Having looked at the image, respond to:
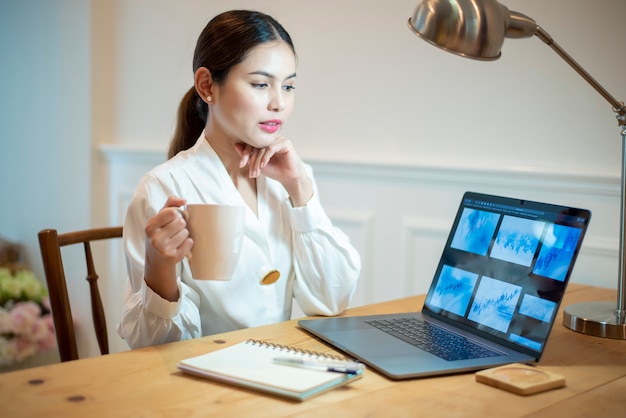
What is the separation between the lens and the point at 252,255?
4.82 feet

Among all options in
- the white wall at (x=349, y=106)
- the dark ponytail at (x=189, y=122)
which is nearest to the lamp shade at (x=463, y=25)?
the dark ponytail at (x=189, y=122)

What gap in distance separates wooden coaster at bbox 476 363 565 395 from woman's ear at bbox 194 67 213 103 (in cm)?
78

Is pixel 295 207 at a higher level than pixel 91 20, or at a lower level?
lower

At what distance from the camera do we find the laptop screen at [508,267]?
115 cm

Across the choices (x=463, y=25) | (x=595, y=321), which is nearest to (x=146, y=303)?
(x=463, y=25)

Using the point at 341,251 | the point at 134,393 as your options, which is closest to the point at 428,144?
the point at 341,251

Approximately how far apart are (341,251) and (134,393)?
684 mm

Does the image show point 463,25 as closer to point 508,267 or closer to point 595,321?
point 508,267

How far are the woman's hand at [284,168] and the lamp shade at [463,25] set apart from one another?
0.44 m

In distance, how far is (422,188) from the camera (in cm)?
214

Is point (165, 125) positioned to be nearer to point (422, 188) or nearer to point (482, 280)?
point (422, 188)

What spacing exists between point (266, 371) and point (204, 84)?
694mm

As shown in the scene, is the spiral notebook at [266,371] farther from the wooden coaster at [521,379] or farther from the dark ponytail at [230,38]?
the dark ponytail at [230,38]

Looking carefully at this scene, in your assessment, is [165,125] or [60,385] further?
[165,125]
